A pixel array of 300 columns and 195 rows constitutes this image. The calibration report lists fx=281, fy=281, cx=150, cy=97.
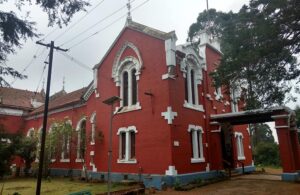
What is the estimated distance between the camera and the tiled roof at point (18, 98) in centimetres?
3615

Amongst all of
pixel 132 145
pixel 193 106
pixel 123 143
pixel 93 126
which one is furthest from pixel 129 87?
pixel 93 126

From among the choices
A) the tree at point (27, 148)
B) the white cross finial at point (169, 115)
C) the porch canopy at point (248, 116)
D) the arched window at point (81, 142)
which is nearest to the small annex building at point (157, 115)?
the white cross finial at point (169, 115)

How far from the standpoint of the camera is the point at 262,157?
127 ft

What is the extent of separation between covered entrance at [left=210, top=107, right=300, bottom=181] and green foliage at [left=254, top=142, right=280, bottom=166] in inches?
706

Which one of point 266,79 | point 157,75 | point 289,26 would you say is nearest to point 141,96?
point 157,75

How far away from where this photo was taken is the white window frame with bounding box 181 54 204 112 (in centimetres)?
2005

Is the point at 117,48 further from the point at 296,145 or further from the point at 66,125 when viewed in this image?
the point at 296,145

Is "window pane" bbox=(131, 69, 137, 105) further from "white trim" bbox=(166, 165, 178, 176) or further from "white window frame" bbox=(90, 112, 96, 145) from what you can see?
"white trim" bbox=(166, 165, 178, 176)

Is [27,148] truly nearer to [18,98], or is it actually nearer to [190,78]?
[18,98]

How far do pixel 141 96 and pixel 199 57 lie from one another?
19.5ft

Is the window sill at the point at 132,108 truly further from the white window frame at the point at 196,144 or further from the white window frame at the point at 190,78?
the white window frame at the point at 196,144

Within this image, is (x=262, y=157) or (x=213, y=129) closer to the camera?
(x=213, y=129)

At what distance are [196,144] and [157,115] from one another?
3.77 m

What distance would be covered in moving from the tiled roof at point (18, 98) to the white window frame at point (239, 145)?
86.2ft
